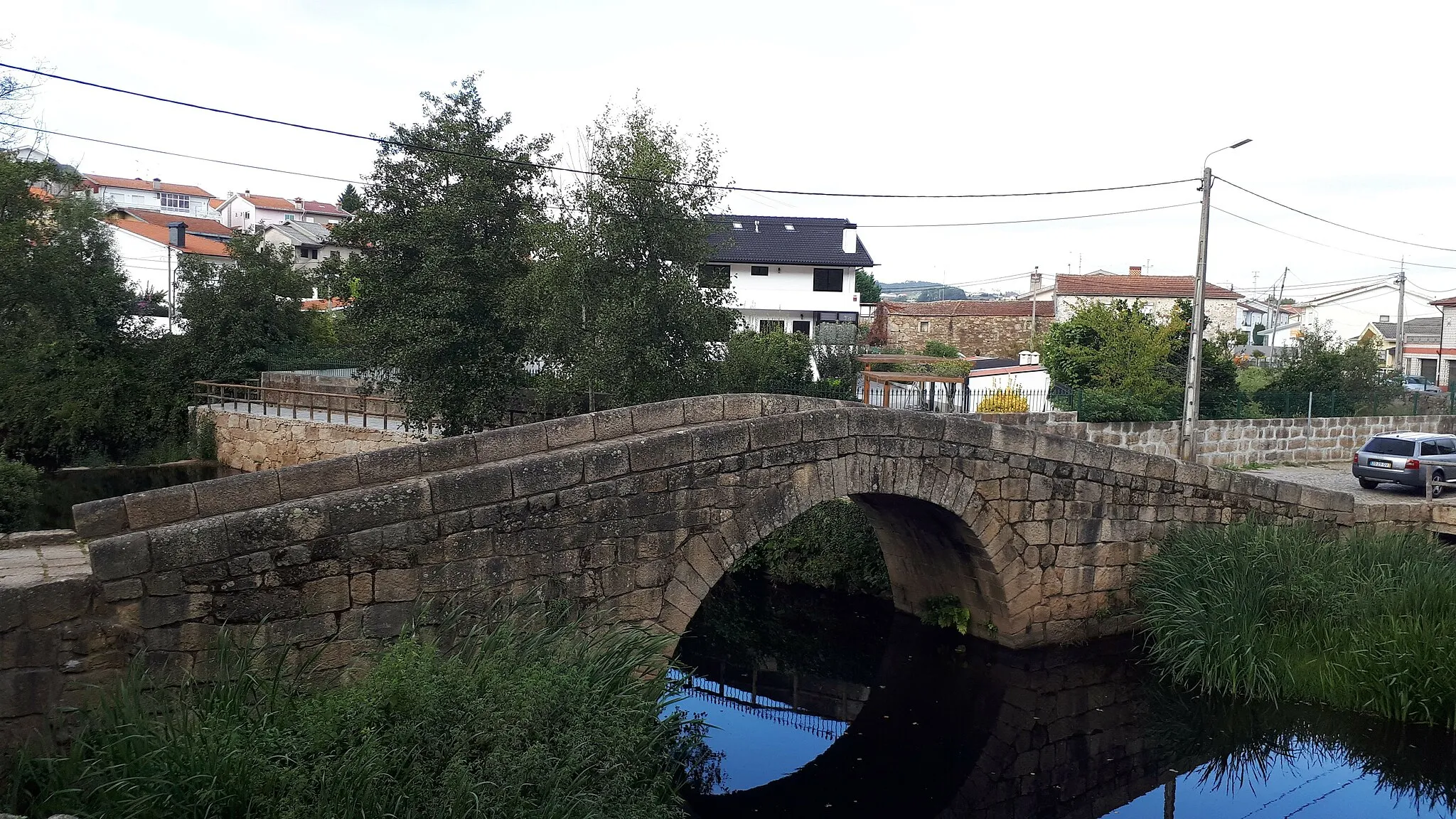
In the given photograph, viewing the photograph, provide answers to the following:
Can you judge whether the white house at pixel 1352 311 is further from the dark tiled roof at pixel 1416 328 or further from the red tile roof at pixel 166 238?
the red tile roof at pixel 166 238

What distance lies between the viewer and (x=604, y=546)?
786 centimetres

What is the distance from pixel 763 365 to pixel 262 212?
2611 inches

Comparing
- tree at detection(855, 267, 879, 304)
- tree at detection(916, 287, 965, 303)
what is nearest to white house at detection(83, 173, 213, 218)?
tree at detection(855, 267, 879, 304)

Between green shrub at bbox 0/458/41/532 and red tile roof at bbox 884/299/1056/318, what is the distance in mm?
37428

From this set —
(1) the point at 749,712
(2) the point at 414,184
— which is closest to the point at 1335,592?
(1) the point at 749,712

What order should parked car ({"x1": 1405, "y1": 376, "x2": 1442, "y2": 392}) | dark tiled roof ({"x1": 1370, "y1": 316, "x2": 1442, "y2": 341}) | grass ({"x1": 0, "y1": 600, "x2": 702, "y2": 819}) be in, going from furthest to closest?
dark tiled roof ({"x1": 1370, "y1": 316, "x2": 1442, "y2": 341}) → parked car ({"x1": 1405, "y1": 376, "x2": 1442, "y2": 392}) → grass ({"x1": 0, "y1": 600, "x2": 702, "y2": 819})

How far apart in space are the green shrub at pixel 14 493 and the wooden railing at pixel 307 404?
628 centimetres

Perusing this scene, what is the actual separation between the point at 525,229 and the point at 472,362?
8.00 ft

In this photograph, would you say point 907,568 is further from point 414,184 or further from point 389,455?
point 414,184

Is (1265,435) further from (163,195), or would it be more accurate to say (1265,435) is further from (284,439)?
(163,195)

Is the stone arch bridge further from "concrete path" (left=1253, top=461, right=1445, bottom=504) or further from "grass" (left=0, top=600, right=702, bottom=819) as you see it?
"concrete path" (left=1253, top=461, right=1445, bottom=504)

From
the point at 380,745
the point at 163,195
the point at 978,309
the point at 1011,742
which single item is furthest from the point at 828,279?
the point at 163,195

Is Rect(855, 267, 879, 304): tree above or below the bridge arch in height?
above

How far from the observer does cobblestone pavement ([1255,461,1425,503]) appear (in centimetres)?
1526
